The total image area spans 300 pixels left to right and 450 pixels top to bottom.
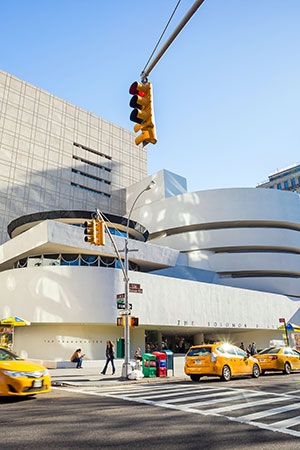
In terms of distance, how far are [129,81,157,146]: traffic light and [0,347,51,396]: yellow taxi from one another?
21.7ft

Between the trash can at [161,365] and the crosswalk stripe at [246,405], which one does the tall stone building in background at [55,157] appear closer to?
the trash can at [161,365]

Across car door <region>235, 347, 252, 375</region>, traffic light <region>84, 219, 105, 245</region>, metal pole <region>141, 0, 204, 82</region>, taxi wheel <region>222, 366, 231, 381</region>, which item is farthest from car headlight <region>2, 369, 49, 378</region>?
car door <region>235, 347, 252, 375</region>

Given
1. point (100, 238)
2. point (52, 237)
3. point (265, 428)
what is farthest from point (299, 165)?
point (265, 428)

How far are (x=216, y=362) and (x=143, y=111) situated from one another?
10.6m

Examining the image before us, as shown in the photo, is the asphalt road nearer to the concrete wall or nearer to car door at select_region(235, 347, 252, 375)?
car door at select_region(235, 347, 252, 375)

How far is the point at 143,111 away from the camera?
25.9 feet

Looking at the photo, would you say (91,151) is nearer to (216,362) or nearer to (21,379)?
(216,362)

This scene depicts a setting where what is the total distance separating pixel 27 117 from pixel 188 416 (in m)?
52.1

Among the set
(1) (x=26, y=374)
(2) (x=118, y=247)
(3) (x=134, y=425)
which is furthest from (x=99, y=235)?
(2) (x=118, y=247)

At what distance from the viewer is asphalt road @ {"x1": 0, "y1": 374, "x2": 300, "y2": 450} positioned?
511 centimetres

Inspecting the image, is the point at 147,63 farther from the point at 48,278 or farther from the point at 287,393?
the point at 48,278

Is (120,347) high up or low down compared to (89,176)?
down

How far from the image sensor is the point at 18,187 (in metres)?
48.6

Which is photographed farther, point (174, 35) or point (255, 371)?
point (255, 371)
